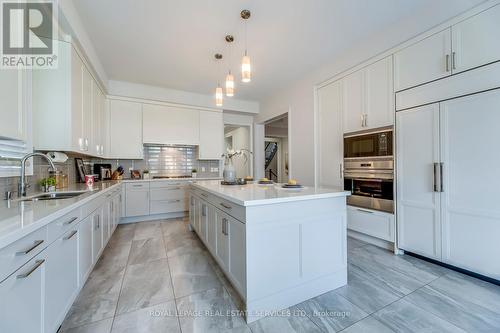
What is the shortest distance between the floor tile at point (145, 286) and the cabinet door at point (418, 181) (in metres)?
2.67


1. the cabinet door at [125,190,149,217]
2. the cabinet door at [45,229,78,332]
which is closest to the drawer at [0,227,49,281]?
the cabinet door at [45,229,78,332]

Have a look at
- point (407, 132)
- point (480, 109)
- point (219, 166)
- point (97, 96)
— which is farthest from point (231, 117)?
point (480, 109)

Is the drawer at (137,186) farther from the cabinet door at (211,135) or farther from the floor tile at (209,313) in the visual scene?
the floor tile at (209,313)

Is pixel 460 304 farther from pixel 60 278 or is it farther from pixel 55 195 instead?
pixel 55 195

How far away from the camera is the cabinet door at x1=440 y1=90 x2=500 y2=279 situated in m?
1.79

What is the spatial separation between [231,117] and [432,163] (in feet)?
14.6

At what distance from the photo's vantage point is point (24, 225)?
892mm

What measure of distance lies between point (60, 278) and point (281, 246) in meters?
1.46

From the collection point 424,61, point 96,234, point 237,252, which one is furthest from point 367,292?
point 96,234

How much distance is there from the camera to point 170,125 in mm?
4445

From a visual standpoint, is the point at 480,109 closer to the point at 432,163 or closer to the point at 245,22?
Result: the point at 432,163

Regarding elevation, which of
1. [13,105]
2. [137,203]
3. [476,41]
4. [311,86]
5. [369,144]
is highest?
[311,86]

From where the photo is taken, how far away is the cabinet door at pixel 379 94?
252 cm

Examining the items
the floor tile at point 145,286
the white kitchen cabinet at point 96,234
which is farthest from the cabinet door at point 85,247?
the floor tile at point 145,286
